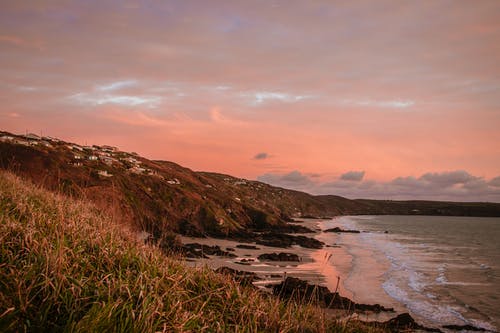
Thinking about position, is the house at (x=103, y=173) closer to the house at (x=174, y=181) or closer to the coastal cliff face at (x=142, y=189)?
the coastal cliff face at (x=142, y=189)

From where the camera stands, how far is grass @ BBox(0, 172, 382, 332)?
162 inches

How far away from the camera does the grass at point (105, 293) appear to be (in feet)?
13.5

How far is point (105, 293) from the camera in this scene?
471 centimetres

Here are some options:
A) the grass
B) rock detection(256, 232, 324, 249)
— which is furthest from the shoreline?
the grass

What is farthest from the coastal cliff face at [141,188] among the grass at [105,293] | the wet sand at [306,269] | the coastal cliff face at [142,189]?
the grass at [105,293]

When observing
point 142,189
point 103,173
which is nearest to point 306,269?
point 142,189

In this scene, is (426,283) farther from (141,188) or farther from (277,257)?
(141,188)

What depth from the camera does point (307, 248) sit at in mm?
39406

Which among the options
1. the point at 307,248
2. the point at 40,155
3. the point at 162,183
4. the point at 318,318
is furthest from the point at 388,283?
the point at 40,155

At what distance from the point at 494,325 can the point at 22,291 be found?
62.9ft

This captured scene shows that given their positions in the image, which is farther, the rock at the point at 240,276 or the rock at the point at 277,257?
the rock at the point at 277,257

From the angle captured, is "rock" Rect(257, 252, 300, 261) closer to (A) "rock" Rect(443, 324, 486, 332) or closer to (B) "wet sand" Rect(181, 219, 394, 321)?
(B) "wet sand" Rect(181, 219, 394, 321)

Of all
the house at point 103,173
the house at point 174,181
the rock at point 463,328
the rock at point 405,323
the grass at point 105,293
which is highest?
the house at point 103,173

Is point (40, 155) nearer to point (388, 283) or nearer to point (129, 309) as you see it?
point (388, 283)
